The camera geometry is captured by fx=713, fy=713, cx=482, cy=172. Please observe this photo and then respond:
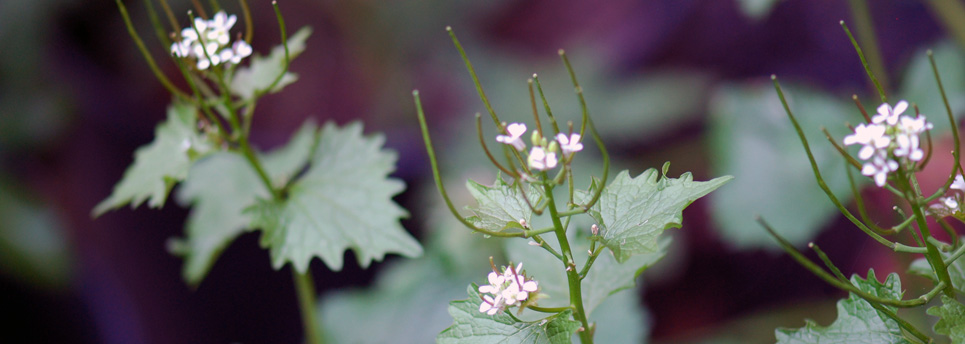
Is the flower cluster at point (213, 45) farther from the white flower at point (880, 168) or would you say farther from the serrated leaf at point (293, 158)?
the white flower at point (880, 168)

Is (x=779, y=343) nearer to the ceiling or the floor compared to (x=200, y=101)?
nearer to the floor

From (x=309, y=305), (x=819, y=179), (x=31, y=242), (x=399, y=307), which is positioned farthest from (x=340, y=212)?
(x=31, y=242)

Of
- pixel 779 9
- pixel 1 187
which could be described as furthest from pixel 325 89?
pixel 779 9

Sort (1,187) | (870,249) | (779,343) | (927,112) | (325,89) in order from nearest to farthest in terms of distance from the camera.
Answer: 1. (779,343)
2. (927,112)
3. (870,249)
4. (1,187)
5. (325,89)

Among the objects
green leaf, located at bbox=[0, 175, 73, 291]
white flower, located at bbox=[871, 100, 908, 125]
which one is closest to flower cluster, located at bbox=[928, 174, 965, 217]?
white flower, located at bbox=[871, 100, 908, 125]

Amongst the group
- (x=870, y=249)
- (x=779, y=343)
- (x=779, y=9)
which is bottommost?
(x=779, y=343)

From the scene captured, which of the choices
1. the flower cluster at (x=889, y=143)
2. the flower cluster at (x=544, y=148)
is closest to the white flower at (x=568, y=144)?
the flower cluster at (x=544, y=148)

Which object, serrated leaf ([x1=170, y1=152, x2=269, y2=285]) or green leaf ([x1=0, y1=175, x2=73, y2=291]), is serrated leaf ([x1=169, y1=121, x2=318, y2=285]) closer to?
serrated leaf ([x1=170, y1=152, x2=269, y2=285])

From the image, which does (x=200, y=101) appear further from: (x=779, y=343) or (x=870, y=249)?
(x=870, y=249)
